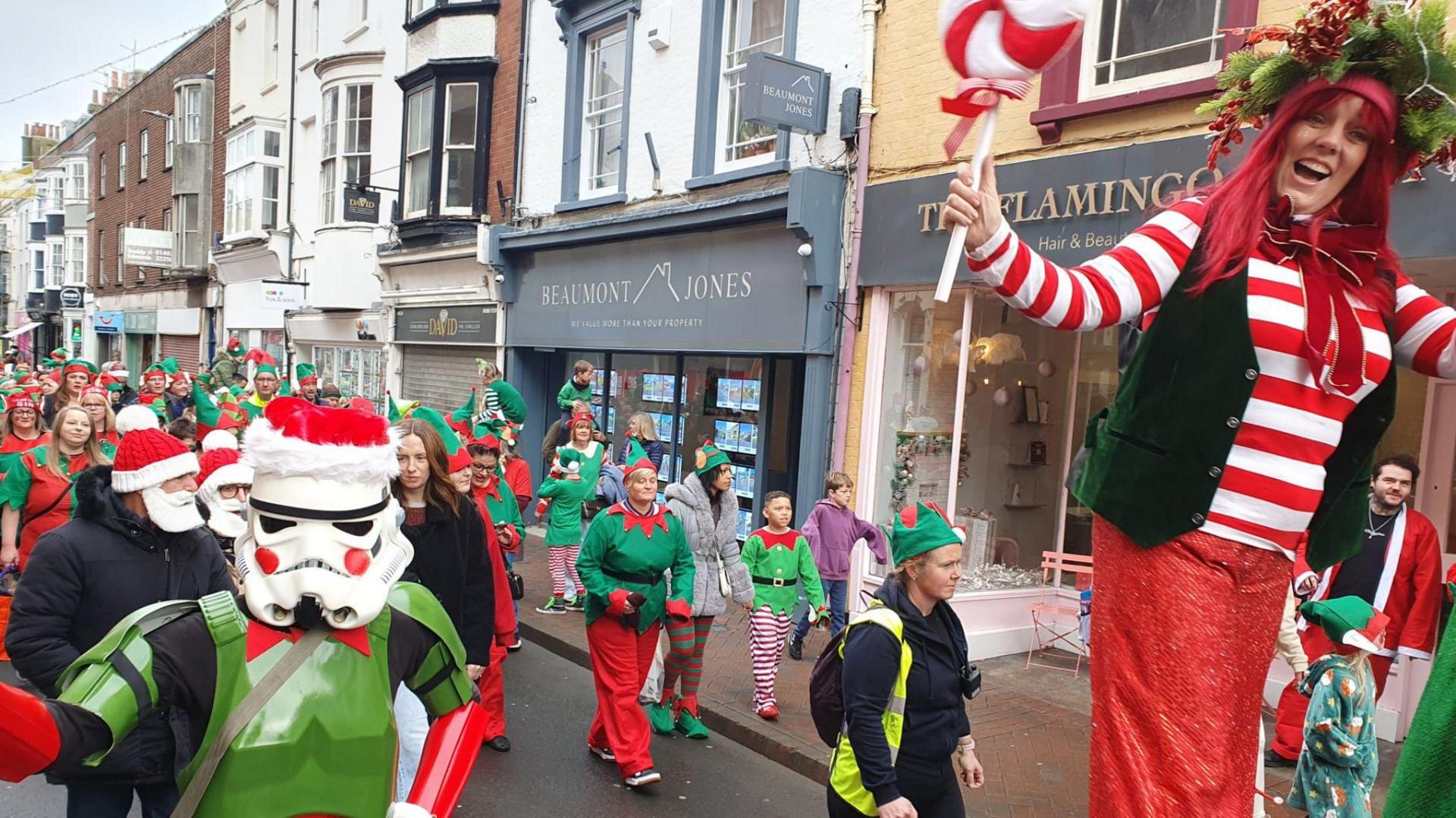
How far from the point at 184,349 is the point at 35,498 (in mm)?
23852

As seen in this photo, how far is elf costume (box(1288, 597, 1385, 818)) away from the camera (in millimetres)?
4328

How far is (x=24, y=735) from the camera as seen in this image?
166 centimetres

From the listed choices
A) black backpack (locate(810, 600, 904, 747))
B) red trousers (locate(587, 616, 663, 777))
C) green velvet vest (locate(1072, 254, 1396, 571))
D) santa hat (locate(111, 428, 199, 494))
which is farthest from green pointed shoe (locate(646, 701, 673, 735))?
green velvet vest (locate(1072, 254, 1396, 571))

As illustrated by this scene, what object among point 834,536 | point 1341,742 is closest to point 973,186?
point 1341,742

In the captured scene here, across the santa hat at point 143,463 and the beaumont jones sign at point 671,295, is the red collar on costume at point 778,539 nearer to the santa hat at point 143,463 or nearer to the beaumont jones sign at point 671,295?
the beaumont jones sign at point 671,295

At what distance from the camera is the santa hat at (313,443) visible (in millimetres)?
2238

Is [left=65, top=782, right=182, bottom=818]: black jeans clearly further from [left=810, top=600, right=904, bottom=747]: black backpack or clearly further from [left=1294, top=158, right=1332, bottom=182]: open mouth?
[left=1294, top=158, right=1332, bottom=182]: open mouth

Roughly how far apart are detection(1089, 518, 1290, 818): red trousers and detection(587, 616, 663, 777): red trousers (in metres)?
3.97

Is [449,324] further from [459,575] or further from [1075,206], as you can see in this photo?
[459,575]

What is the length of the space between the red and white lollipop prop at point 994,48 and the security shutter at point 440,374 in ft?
44.1

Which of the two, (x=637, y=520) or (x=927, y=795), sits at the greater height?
(x=637, y=520)

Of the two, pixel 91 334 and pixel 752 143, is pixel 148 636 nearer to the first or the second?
pixel 752 143

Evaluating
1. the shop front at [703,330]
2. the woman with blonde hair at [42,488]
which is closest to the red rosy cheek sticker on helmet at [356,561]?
the woman with blonde hair at [42,488]

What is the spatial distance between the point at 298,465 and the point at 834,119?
7.63 meters
